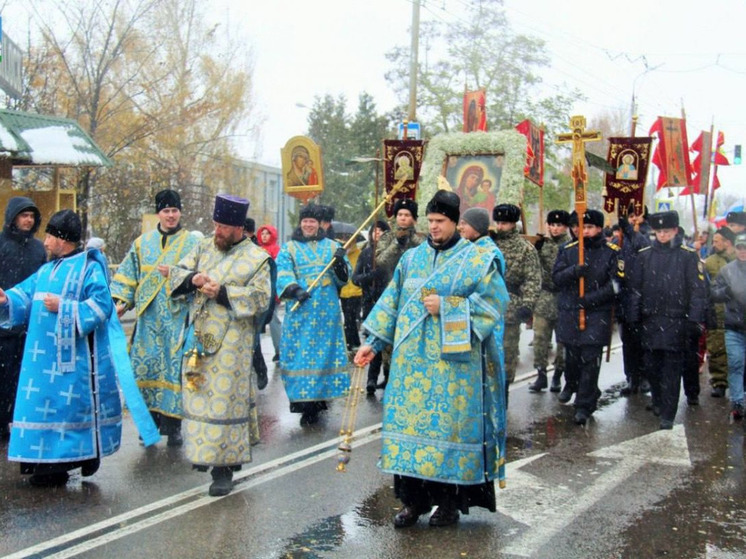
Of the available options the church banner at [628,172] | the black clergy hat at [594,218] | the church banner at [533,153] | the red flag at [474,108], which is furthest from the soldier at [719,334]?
the red flag at [474,108]

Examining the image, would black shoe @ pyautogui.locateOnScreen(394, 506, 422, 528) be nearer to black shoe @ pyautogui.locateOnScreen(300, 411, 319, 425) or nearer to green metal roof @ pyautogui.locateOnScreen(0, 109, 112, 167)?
black shoe @ pyautogui.locateOnScreen(300, 411, 319, 425)

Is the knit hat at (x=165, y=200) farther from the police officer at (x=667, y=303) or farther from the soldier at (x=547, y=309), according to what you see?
the soldier at (x=547, y=309)

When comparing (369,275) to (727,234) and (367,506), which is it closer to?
(727,234)

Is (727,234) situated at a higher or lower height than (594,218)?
lower

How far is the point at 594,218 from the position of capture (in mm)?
8930

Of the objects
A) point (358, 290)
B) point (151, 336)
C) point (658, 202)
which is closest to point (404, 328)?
point (151, 336)

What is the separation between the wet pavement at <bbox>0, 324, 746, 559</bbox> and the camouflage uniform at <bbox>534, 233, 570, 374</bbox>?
241 cm

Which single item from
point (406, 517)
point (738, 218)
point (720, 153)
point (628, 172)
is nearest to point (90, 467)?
point (406, 517)

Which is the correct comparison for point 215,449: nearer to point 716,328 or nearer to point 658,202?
point 716,328

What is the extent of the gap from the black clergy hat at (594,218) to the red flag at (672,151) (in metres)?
6.05

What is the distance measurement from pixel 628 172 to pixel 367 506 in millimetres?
7479

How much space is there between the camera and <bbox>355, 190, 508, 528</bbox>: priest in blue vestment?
5.30 m

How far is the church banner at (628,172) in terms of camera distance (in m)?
12.0

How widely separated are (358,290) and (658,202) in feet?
58.3
